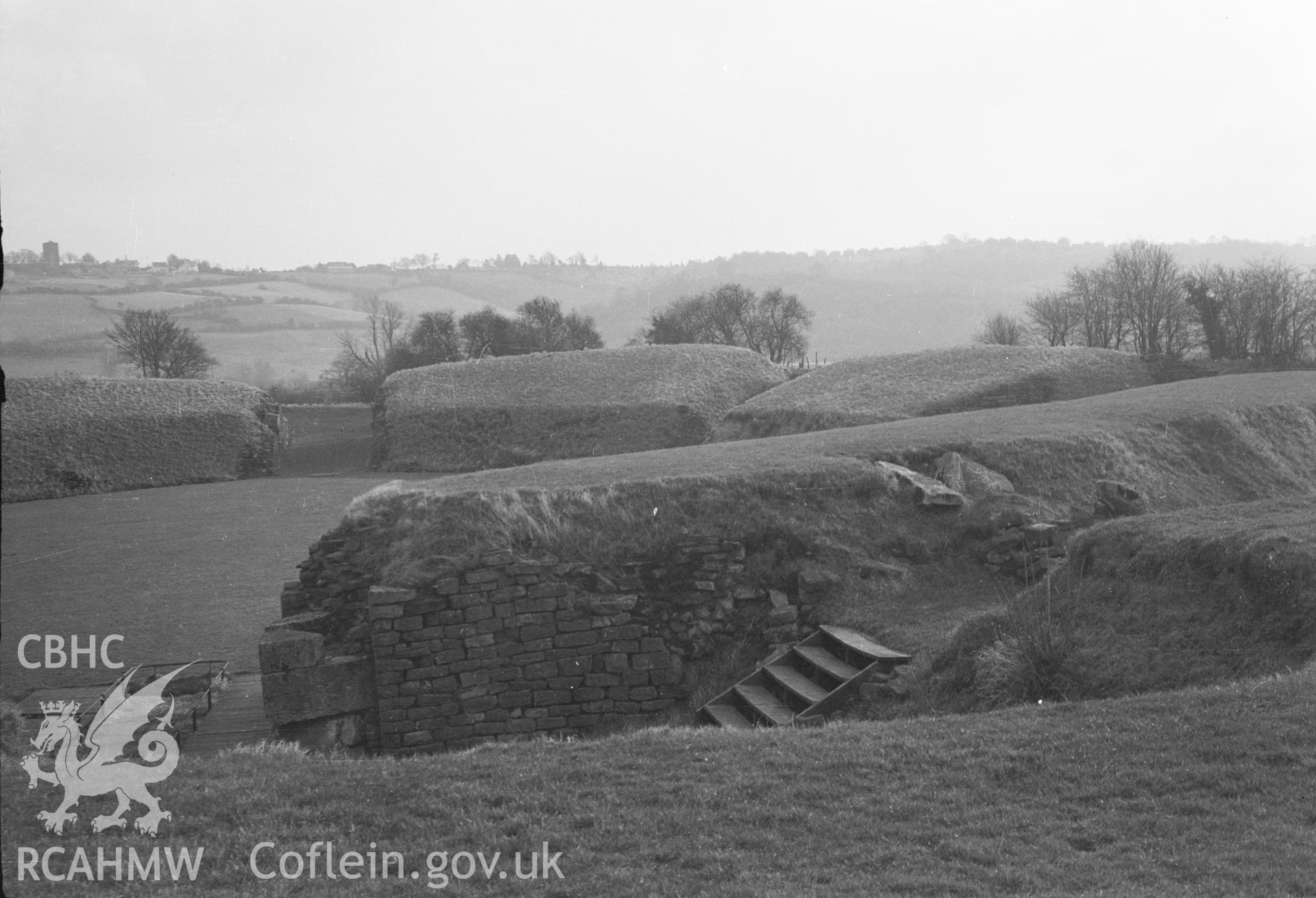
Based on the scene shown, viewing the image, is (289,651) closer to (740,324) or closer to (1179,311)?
(1179,311)

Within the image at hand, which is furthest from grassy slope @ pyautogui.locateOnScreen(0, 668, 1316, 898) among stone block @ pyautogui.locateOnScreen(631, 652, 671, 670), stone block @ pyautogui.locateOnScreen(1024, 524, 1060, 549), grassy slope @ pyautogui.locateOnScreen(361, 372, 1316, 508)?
grassy slope @ pyautogui.locateOnScreen(361, 372, 1316, 508)

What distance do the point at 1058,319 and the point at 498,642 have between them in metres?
46.0

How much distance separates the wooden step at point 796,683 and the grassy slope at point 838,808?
10.6 feet

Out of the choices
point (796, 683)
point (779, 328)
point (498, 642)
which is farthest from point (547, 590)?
point (779, 328)

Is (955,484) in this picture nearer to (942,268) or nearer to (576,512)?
(576,512)

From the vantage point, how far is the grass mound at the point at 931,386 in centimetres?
3019

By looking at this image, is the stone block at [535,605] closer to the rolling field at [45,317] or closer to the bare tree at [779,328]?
the rolling field at [45,317]

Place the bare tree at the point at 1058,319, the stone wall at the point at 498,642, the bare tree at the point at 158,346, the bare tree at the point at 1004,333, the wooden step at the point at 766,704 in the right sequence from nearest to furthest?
the wooden step at the point at 766,704 → the stone wall at the point at 498,642 → the bare tree at the point at 158,346 → the bare tree at the point at 1058,319 → the bare tree at the point at 1004,333

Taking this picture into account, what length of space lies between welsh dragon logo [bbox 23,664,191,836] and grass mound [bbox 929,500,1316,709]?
5905 millimetres

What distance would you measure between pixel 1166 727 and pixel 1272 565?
352 centimetres

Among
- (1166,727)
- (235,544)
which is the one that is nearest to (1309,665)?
(1166,727)

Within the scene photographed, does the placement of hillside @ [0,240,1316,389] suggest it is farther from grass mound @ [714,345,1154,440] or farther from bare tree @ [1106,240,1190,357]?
grass mound @ [714,345,1154,440]

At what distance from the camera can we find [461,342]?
53.3m

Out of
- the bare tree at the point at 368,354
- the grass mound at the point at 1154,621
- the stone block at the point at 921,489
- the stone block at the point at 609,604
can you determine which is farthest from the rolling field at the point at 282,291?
the grass mound at the point at 1154,621
